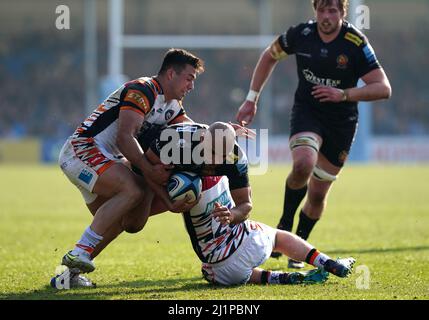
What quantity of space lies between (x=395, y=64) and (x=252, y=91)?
110 ft

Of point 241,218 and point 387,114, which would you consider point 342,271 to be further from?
point 387,114

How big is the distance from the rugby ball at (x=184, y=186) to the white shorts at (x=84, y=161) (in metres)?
0.71

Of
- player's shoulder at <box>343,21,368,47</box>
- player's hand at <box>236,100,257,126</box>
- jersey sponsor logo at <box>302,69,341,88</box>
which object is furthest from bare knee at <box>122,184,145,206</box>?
player's shoulder at <box>343,21,368,47</box>

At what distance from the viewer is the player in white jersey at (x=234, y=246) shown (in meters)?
6.57

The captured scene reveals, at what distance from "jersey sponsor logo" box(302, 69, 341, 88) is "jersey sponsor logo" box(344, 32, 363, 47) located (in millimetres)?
407

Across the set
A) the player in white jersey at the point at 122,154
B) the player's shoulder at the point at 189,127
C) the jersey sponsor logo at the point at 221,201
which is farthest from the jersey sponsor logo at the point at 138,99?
the jersey sponsor logo at the point at 221,201

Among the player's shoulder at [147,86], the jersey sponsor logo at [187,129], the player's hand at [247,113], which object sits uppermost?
the player's shoulder at [147,86]

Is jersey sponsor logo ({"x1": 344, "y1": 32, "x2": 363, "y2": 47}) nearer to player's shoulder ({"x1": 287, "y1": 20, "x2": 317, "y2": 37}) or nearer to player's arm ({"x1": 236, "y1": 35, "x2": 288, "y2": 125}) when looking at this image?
player's shoulder ({"x1": 287, "y1": 20, "x2": 317, "y2": 37})

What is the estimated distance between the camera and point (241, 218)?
6465 millimetres

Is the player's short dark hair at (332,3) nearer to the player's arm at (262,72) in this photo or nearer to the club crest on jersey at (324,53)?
the club crest on jersey at (324,53)

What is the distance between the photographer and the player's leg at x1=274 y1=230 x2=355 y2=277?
22.0 ft

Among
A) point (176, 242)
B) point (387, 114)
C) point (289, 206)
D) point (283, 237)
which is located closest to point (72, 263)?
point (283, 237)

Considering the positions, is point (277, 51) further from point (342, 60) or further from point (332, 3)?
point (332, 3)

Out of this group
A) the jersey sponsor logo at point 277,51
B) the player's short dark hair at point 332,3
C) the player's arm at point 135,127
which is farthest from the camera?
the jersey sponsor logo at point 277,51
